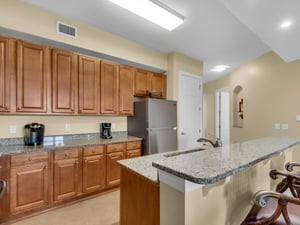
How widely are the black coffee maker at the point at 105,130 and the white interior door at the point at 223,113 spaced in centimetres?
392

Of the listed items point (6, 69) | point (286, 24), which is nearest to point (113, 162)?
point (6, 69)

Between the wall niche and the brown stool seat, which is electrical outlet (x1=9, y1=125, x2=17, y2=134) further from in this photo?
the wall niche

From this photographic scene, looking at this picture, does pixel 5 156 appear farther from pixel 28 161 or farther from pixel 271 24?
pixel 271 24

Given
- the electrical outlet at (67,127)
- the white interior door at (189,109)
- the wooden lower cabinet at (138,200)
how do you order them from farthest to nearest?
the white interior door at (189,109), the electrical outlet at (67,127), the wooden lower cabinet at (138,200)

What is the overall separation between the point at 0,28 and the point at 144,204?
2687mm

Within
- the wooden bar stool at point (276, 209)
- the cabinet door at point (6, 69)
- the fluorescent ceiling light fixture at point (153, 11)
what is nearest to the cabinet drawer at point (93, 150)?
the cabinet door at point (6, 69)

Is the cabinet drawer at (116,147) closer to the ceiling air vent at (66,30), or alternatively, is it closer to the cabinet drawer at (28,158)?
the cabinet drawer at (28,158)

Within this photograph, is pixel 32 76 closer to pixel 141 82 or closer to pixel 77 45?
pixel 77 45

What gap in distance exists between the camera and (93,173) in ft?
8.76

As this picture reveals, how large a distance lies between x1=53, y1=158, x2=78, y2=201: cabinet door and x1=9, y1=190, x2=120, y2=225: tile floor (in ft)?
0.58

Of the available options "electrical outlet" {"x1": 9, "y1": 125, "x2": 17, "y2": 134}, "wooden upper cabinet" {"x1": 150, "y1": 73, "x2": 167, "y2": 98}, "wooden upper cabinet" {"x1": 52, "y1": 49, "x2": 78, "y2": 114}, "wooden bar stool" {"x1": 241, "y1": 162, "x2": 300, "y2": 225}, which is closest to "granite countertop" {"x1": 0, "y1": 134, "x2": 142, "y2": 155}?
"electrical outlet" {"x1": 9, "y1": 125, "x2": 17, "y2": 134}

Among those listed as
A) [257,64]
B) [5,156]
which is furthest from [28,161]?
[257,64]

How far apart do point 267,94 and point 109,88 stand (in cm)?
400

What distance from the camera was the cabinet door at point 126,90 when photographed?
3.29m
